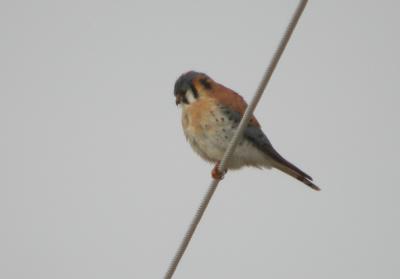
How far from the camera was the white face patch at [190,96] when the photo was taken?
8.41 m

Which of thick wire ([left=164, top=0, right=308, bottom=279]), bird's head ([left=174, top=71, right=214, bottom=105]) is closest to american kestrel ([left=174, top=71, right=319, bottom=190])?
bird's head ([left=174, top=71, right=214, bottom=105])

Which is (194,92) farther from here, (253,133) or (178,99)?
(253,133)

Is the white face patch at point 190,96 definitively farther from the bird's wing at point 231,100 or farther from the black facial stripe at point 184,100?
the bird's wing at point 231,100

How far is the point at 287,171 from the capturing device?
28.4 ft

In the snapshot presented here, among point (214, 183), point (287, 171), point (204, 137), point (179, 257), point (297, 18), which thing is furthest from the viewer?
point (287, 171)

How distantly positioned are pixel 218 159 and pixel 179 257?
299cm

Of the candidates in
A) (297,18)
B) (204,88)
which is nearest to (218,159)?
(204,88)

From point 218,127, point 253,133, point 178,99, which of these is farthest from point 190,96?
point 253,133

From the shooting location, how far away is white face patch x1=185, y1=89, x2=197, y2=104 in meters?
8.41

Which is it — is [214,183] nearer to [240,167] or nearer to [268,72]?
[268,72]

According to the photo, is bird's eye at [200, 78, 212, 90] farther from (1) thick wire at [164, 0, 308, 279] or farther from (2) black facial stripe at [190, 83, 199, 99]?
(1) thick wire at [164, 0, 308, 279]

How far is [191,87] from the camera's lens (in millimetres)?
8586

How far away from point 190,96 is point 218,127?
2.25 ft

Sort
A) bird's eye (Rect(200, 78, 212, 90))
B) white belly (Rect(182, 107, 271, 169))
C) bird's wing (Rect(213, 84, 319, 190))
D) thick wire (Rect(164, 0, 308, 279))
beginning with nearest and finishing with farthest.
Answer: thick wire (Rect(164, 0, 308, 279)) → white belly (Rect(182, 107, 271, 169)) → bird's wing (Rect(213, 84, 319, 190)) → bird's eye (Rect(200, 78, 212, 90))
